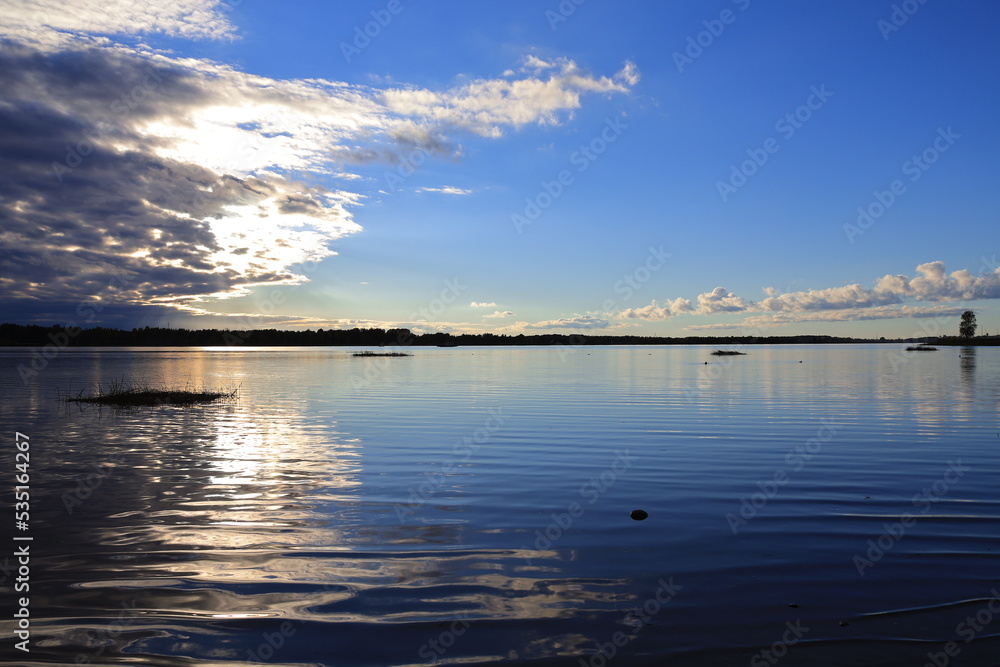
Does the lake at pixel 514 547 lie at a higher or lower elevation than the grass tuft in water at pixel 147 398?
lower

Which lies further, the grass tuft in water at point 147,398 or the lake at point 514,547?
the grass tuft in water at point 147,398

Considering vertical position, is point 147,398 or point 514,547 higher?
point 147,398

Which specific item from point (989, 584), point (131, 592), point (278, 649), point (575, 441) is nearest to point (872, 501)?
point (989, 584)

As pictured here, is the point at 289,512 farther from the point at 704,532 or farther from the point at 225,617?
the point at 704,532

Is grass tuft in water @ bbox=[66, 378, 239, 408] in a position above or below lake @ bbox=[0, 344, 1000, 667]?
above

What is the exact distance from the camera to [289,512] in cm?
1557

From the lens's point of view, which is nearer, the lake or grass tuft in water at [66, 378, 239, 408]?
the lake

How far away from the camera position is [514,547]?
506 inches

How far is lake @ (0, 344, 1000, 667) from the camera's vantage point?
8547mm

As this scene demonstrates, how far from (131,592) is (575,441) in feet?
62.5

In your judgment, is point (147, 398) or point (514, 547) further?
point (147, 398)

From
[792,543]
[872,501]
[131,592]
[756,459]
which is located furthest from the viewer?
[756,459]

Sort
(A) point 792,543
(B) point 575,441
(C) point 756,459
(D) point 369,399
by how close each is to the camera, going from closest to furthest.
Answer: (A) point 792,543 < (C) point 756,459 < (B) point 575,441 < (D) point 369,399

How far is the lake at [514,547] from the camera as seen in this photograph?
8547mm
